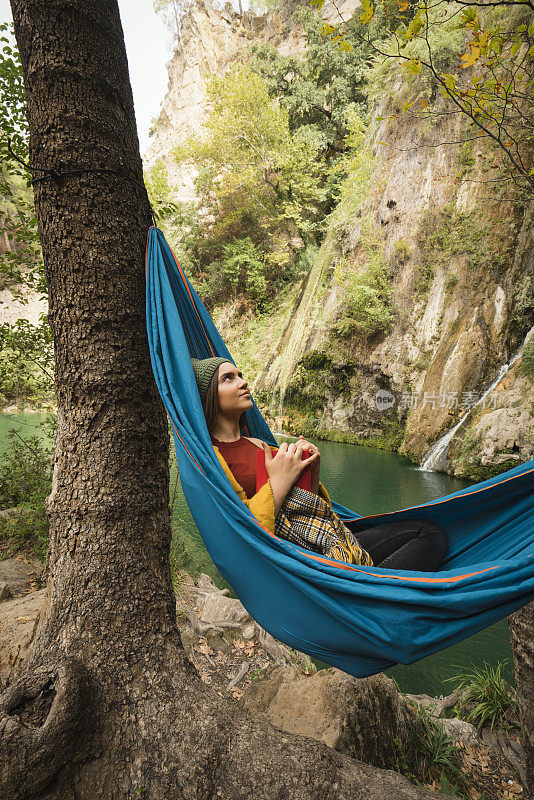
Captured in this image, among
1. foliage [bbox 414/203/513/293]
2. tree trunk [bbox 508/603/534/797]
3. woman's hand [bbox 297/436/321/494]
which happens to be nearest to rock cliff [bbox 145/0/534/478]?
foliage [bbox 414/203/513/293]

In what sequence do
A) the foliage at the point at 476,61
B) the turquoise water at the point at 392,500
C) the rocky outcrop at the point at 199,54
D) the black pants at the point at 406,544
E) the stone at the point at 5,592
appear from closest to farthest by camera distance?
the black pants at the point at 406,544
the foliage at the point at 476,61
the stone at the point at 5,592
the turquoise water at the point at 392,500
the rocky outcrop at the point at 199,54

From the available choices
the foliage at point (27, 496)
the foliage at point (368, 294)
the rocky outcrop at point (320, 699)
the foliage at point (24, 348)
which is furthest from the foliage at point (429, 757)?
the foliage at point (368, 294)

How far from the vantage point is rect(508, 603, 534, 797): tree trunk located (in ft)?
4.01

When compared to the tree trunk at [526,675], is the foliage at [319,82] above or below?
above

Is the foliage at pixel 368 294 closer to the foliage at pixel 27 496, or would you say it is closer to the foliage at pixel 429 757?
the foliage at pixel 27 496

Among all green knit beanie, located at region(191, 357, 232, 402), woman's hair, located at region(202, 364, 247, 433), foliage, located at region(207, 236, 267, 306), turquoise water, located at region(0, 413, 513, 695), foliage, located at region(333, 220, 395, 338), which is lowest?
turquoise water, located at region(0, 413, 513, 695)

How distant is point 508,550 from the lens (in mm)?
1107

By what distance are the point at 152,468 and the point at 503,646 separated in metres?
2.68

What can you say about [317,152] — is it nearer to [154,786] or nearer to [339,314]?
[339,314]

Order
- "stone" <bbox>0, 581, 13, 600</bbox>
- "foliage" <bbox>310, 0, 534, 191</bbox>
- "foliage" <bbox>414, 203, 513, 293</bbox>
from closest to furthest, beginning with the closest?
"foliage" <bbox>310, 0, 534, 191</bbox> → "stone" <bbox>0, 581, 13, 600</bbox> → "foliage" <bbox>414, 203, 513, 293</bbox>

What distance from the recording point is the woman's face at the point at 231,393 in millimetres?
1181

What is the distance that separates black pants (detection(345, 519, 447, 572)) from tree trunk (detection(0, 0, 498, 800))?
503mm

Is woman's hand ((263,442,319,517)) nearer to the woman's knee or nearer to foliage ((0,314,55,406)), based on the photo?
the woman's knee

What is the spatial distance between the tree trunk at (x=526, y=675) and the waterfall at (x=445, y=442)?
13.7 feet
